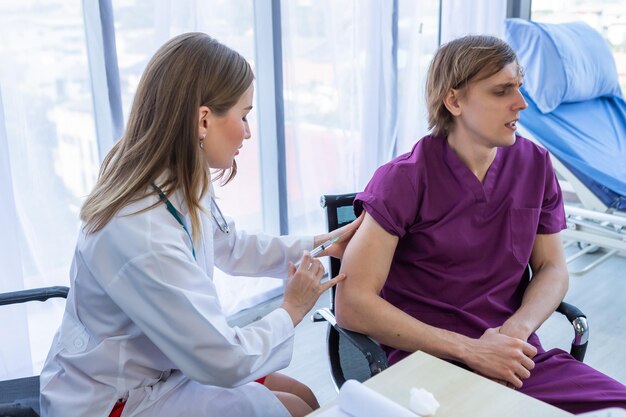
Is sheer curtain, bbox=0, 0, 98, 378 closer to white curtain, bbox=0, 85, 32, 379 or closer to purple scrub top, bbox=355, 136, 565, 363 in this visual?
white curtain, bbox=0, 85, 32, 379

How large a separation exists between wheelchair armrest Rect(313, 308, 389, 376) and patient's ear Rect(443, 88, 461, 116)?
1.96ft

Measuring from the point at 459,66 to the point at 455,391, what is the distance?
2.87 ft

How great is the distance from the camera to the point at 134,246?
1.11 m

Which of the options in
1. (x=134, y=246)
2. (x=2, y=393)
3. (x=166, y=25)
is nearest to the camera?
(x=134, y=246)

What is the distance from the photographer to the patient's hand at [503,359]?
1312mm

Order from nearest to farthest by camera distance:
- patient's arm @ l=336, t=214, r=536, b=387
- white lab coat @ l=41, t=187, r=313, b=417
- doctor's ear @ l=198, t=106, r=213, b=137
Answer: white lab coat @ l=41, t=187, r=313, b=417, doctor's ear @ l=198, t=106, r=213, b=137, patient's arm @ l=336, t=214, r=536, b=387

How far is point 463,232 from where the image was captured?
150cm

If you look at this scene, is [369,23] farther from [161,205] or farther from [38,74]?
[161,205]

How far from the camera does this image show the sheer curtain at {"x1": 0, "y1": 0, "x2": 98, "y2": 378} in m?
1.84

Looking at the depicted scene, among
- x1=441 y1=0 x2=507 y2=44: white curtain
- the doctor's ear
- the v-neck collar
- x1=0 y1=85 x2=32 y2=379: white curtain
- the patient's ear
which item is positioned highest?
x1=441 y1=0 x2=507 y2=44: white curtain

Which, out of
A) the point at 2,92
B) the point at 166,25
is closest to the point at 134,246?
the point at 2,92

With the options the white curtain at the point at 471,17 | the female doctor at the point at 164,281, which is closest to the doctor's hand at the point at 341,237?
the female doctor at the point at 164,281

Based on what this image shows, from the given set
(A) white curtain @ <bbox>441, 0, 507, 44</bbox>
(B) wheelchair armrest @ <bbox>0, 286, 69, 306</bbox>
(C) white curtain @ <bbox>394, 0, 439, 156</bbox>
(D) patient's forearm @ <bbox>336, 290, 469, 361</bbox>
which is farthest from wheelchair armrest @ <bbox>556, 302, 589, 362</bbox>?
(A) white curtain @ <bbox>441, 0, 507, 44</bbox>

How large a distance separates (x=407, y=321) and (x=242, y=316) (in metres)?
1.36
